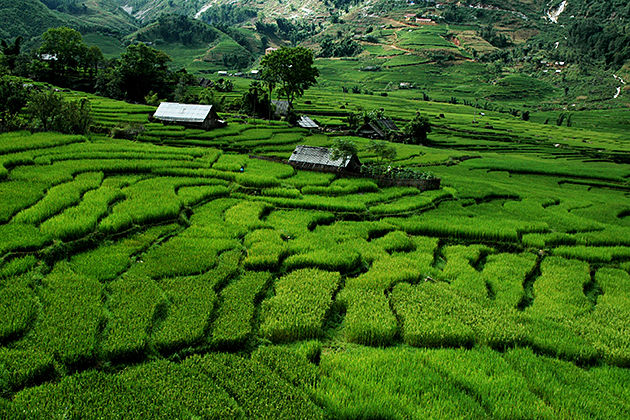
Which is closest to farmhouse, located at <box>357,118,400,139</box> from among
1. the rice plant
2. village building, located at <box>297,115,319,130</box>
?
village building, located at <box>297,115,319,130</box>

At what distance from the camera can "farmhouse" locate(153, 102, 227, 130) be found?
112 ft

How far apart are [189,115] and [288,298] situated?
30.0 metres

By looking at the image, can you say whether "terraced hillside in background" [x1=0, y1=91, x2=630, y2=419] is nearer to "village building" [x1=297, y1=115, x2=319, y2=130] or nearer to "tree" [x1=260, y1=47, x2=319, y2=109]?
"village building" [x1=297, y1=115, x2=319, y2=130]

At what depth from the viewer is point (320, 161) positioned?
22.6m

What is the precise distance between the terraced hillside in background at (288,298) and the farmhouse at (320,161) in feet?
11.6

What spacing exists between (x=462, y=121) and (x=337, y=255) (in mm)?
56746

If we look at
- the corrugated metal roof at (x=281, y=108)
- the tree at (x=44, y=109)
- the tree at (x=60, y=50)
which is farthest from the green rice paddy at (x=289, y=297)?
the tree at (x=60, y=50)

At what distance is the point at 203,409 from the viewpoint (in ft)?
17.8

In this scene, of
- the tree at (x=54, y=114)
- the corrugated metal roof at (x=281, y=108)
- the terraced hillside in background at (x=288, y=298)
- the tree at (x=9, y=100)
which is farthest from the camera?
the corrugated metal roof at (x=281, y=108)

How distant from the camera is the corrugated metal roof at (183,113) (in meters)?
34.2

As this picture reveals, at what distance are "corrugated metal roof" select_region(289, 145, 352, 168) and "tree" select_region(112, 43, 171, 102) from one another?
3521 centimetres

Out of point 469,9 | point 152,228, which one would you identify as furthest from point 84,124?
point 469,9

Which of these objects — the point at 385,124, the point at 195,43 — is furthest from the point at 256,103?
the point at 195,43

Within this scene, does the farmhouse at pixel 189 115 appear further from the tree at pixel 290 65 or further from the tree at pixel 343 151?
the tree at pixel 343 151
